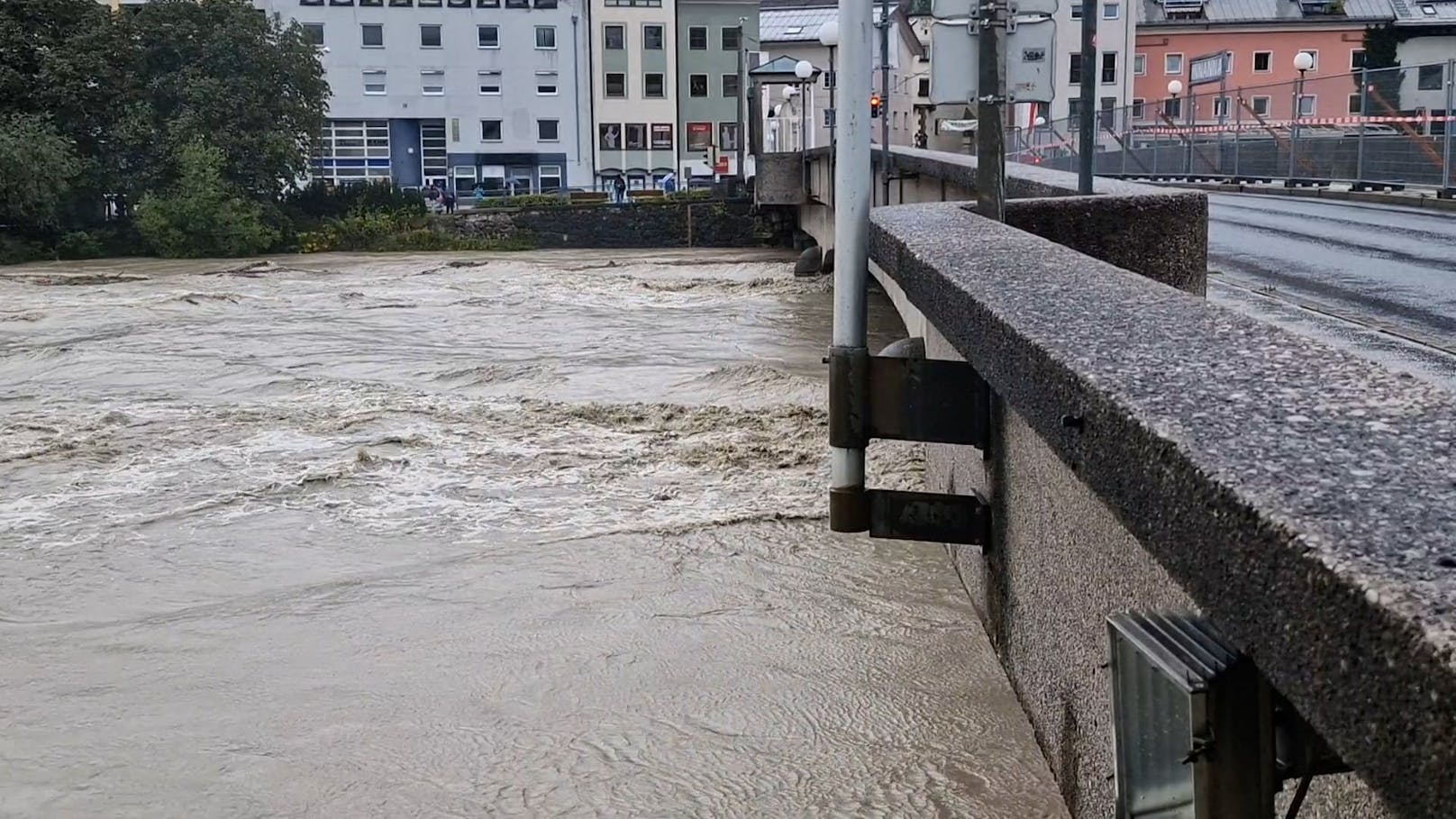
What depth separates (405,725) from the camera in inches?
247

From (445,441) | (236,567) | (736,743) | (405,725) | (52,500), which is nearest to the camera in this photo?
(736,743)

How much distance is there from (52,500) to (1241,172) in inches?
948

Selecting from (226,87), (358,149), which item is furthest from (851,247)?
(358,149)

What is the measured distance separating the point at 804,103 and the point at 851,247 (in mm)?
30952

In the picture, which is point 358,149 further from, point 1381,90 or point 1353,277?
point 1353,277

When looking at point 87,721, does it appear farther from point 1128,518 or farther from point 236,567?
point 1128,518

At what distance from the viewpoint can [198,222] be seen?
47281mm

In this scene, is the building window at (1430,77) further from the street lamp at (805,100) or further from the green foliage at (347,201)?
the green foliage at (347,201)

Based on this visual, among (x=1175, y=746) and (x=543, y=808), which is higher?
(x=1175, y=746)

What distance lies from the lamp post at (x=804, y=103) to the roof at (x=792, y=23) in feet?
129

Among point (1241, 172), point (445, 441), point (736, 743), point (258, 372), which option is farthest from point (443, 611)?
point (1241, 172)

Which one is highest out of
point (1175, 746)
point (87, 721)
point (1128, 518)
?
point (1128, 518)

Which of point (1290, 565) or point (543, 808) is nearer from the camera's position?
point (1290, 565)

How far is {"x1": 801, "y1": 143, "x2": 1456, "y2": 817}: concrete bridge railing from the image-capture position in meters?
1.61
